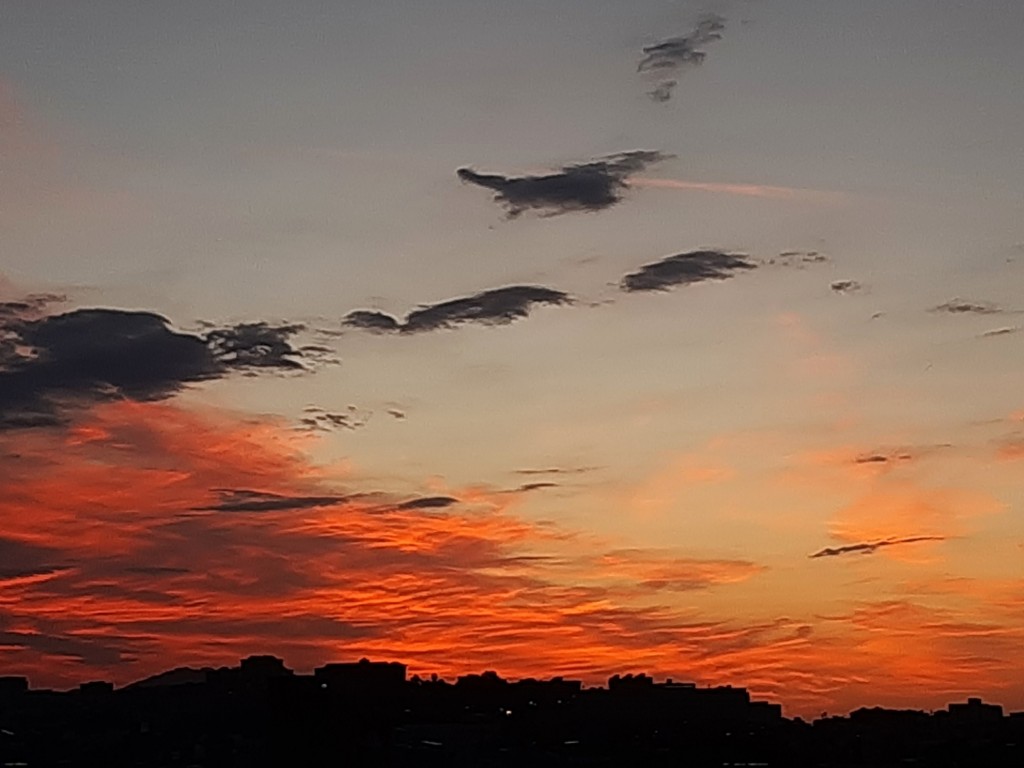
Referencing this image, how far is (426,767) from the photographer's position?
12194 cm

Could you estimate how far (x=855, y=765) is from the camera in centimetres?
12050

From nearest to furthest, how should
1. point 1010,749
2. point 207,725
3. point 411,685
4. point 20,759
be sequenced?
1. point 1010,749
2. point 20,759
3. point 207,725
4. point 411,685

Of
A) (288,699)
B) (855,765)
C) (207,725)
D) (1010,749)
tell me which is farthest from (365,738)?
(1010,749)

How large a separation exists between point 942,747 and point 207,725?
203 feet

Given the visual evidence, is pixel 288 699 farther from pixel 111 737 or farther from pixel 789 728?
pixel 789 728

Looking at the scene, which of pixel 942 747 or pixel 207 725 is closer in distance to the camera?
pixel 942 747

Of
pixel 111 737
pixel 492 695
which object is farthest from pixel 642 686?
pixel 111 737

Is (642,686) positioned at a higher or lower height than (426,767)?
higher

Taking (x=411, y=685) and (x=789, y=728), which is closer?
(x=789, y=728)

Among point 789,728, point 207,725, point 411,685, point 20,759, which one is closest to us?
point 20,759

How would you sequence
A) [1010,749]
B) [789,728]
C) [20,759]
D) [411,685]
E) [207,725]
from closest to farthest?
1. [1010,749]
2. [20,759]
3. [207,725]
4. [789,728]
5. [411,685]

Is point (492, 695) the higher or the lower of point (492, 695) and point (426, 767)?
the higher

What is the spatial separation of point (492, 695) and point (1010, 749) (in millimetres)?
65992

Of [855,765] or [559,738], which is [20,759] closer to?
[559,738]
